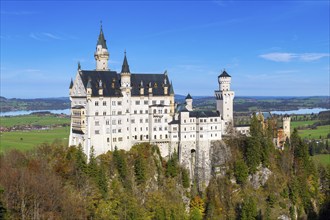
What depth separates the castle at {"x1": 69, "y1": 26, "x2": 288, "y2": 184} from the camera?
7719 centimetres

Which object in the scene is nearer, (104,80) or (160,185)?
(160,185)

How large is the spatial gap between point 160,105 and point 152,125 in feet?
14.2

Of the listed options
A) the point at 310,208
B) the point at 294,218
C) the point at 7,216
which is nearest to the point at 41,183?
the point at 7,216

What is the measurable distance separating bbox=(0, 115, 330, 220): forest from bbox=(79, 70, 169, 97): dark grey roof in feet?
35.8

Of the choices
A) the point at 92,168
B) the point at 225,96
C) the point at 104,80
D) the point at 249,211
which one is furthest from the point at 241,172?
the point at 104,80

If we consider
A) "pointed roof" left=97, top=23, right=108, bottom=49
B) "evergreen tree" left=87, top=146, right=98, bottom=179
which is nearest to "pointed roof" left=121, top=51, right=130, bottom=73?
"pointed roof" left=97, top=23, right=108, bottom=49

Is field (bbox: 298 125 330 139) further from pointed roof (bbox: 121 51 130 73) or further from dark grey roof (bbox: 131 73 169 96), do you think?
pointed roof (bbox: 121 51 130 73)

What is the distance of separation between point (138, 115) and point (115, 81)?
7875mm

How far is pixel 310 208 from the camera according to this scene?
8612cm

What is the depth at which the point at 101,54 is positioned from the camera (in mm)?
86438

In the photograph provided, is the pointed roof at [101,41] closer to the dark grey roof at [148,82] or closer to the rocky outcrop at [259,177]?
the dark grey roof at [148,82]

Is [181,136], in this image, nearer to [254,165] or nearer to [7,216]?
[254,165]

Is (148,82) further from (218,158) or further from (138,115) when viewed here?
(218,158)

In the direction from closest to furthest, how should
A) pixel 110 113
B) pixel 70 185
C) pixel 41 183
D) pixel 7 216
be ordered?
pixel 7 216, pixel 41 183, pixel 70 185, pixel 110 113
